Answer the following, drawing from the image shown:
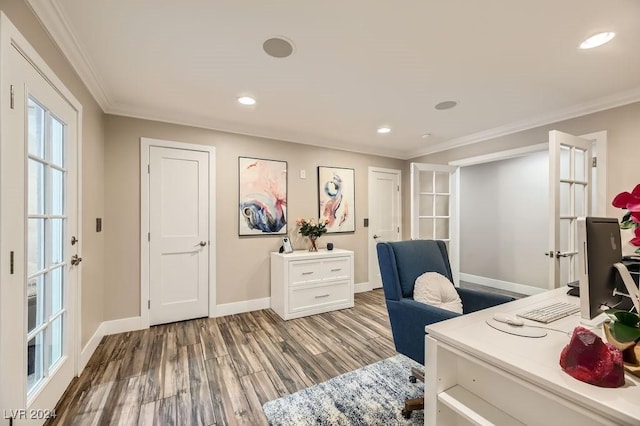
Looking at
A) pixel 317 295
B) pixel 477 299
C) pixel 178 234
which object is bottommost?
pixel 317 295

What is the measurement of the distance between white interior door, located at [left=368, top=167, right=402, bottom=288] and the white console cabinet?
966mm

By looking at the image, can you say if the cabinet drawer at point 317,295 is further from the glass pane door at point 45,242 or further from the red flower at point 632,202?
the red flower at point 632,202

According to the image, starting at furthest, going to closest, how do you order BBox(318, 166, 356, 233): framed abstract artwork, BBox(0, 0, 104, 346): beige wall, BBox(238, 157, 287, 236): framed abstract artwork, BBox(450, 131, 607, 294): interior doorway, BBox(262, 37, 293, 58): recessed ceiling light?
BBox(450, 131, 607, 294): interior doorway < BBox(318, 166, 356, 233): framed abstract artwork < BBox(238, 157, 287, 236): framed abstract artwork < BBox(262, 37, 293, 58): recessed ceiling light < BBox(0, 0, 104, 346): beige wall

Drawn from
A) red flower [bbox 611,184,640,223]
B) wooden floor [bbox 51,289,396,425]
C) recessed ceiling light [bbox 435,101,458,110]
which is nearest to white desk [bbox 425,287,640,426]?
red flower [bbox 611,184,640,223]

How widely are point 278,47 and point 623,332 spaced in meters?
2.17

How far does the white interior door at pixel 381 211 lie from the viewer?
4504mm

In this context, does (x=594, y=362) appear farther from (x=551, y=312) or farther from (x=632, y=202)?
(x=551, y=312)

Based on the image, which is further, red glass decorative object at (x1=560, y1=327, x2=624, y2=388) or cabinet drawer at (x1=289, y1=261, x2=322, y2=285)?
cabinet drawer at (x1=289, y1=261, x2=322, y2=285)

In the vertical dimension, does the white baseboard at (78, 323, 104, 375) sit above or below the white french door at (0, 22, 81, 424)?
below

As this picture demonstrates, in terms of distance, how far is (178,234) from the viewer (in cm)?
311

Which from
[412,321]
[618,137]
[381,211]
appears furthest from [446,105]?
[412,321]

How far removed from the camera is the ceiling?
1.52 m

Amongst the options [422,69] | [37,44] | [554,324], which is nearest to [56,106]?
[37,44]

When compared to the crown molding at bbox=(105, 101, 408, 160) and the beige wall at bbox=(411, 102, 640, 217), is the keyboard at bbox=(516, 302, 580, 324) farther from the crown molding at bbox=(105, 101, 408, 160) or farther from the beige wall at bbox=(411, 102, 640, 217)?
the crown molding at bbox=(105, 101, 408, 160)
